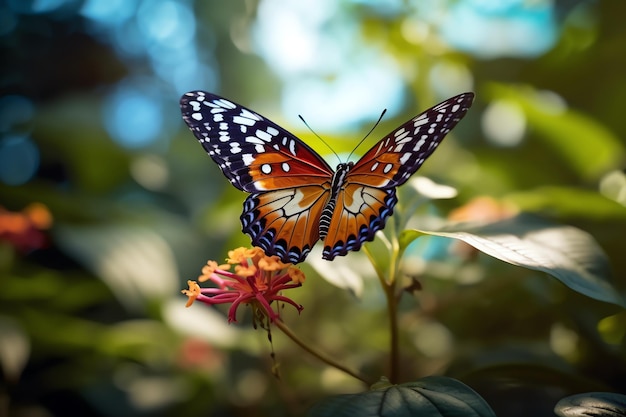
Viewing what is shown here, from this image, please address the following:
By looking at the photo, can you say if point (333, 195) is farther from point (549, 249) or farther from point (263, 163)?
point (549, 249)

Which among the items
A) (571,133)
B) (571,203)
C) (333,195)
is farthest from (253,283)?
(571,133)

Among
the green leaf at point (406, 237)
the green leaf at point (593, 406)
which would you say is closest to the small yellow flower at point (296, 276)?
the green leaf at point (406, 237)

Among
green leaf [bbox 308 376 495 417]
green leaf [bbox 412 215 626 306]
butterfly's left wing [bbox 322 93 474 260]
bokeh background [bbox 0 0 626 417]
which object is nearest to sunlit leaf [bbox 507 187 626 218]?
bokeh background [bbox 0 0 626 417]

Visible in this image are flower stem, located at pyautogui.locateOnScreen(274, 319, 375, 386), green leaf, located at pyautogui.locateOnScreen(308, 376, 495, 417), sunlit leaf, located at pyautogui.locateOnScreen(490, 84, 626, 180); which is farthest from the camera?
sunlit leaf, located at pyautogui.locateOnScreen(490, 84, 626, 180)

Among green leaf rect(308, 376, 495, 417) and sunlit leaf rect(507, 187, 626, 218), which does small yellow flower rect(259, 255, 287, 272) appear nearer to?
green leaf rect(308, 376, 495, 417)

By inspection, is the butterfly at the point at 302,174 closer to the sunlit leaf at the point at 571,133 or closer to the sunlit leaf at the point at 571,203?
the sunlit leaf at the point at 571,203
